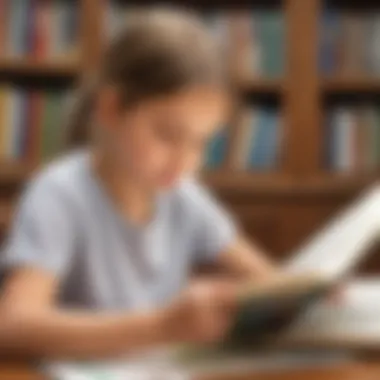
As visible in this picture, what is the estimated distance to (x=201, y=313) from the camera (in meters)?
0.79

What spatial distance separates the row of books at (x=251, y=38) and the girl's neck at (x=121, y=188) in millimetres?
1255

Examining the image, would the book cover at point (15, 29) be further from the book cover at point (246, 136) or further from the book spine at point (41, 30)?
the book cover at point (246, 136)

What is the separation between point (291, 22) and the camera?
2.33 metres

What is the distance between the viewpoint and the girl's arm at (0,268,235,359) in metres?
0.79

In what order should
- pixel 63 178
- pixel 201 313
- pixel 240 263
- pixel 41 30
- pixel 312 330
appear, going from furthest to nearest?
pixel 41 30, pixel 240 263, pixel 63 178, pixel 312 330, pixel 201 313

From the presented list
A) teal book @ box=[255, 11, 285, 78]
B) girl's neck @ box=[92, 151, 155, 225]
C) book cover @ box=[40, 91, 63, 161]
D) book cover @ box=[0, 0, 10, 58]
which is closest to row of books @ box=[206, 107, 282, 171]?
teal book @ box=[255, 11, 285, 78]

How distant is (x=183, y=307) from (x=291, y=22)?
1.64 m

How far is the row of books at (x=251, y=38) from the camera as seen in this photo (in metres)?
2.39

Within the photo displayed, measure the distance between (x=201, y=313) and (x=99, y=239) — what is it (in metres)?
0.42

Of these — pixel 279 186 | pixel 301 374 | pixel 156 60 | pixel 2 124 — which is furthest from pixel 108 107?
pixel 2 124

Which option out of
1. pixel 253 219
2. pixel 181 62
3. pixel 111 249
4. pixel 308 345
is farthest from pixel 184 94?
pixel 253 219

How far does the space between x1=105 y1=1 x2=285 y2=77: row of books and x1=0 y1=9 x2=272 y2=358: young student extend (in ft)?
3.72

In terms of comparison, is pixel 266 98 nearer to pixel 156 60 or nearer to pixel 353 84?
pixel 353 84

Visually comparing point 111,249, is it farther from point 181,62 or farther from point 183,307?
point 183,307
